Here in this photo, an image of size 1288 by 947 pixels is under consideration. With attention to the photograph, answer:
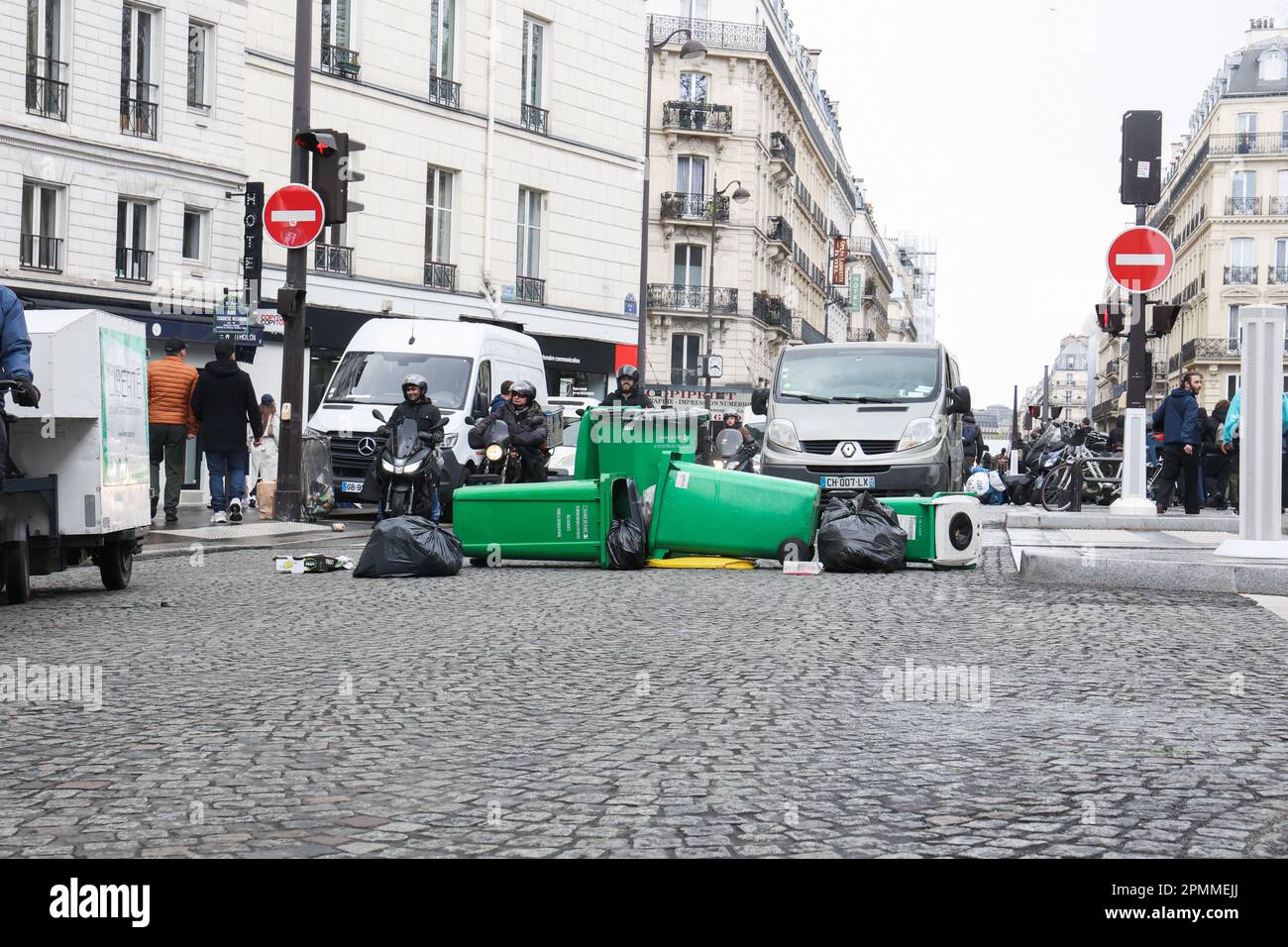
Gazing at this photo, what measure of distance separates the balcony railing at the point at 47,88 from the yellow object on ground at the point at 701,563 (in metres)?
16.7

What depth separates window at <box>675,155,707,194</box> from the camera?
2613 inches

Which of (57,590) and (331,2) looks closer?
(57,590)

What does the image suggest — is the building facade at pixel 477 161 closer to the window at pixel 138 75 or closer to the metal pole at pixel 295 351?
the window at pixel 138 75

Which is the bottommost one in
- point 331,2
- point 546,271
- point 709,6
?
point 546,271

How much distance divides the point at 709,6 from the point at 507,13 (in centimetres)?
3356

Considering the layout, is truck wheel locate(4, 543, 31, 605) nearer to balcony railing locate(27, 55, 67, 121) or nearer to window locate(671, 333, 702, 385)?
balcony railing locate(27, 55, 67, 121)

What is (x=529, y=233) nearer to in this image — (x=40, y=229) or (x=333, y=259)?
(x=333, y=259)

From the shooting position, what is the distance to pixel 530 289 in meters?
38.4

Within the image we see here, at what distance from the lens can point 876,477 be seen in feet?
54.4

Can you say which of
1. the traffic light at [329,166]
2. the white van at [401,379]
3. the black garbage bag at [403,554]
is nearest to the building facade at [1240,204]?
the white van at [401,379]

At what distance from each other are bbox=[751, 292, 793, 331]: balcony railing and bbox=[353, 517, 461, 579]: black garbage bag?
5496 centimetres

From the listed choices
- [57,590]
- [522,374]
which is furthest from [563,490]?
[522,374]
